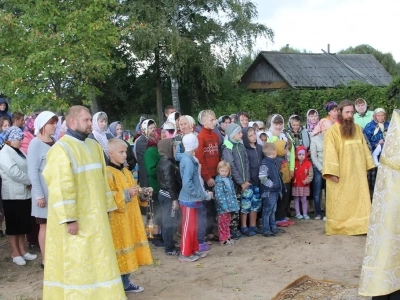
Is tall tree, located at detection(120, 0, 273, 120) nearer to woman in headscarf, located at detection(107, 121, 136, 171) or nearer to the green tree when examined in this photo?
woman in headscarf, located at detection(107, 121, 136, 171)

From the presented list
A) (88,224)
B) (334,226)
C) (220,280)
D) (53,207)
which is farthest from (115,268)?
(334,226)

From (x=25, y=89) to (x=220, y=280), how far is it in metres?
9.14

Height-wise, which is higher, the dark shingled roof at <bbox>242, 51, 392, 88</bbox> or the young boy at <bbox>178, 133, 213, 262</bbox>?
the dark shingled roof at <bbox>242, 51, 392, 88</bbox>

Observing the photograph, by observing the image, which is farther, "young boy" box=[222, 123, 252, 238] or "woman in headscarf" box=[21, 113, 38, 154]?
"young boy" box=[222, 123, 252, 238]

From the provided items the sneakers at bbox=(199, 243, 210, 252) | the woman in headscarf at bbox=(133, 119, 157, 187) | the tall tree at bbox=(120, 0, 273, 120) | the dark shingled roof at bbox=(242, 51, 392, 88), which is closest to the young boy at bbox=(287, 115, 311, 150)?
the woman in headscarf at bbox=(133, 119, 157, 187)

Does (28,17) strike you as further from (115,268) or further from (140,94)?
(140,94)

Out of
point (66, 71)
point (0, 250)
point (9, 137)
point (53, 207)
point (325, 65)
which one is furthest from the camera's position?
point (325, 65)

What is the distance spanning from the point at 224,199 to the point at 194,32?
58.0 feet

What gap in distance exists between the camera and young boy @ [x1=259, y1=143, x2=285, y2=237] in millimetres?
8195

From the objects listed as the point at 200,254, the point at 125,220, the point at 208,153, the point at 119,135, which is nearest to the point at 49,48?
the point at 119,135

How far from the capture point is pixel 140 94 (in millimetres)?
27562

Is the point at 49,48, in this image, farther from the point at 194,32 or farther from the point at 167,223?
the point at 194,32

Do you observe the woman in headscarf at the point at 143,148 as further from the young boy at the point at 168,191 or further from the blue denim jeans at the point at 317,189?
the blue denim jeans at the point at 317,189

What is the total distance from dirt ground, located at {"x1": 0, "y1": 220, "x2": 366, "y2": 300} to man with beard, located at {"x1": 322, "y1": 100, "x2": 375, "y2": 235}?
27 cm
